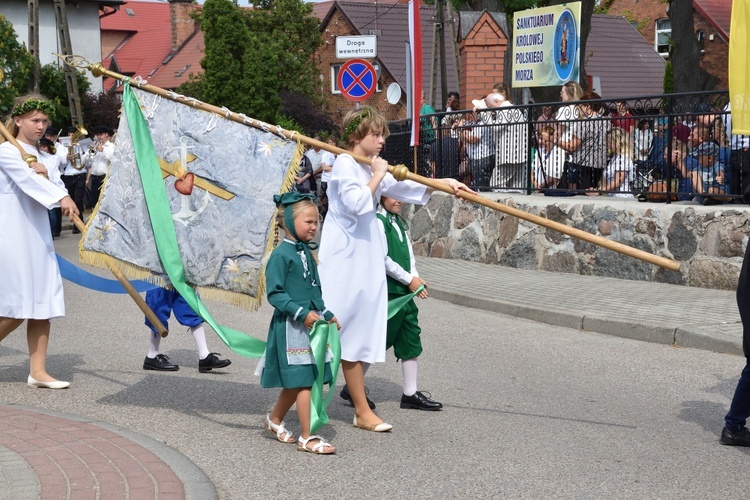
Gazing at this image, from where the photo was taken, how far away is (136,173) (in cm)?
672

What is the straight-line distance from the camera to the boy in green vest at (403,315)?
22.6 feet

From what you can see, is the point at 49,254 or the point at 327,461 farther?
the point at 49,254

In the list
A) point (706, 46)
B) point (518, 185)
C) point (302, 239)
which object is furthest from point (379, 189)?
point (706, 46)

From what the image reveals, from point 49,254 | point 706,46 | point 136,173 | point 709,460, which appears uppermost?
point 706,46

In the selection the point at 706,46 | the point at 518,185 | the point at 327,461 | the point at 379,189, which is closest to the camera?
the point at 327,461

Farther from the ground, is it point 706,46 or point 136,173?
point 706,46

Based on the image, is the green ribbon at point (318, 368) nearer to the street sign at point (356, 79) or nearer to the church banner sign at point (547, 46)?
the church banner sign at point (547, 46)

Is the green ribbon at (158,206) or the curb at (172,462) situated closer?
the curb at (172,462)

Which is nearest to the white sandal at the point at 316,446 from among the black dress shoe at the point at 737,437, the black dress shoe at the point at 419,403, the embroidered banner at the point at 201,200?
the embroidered banner at the point at 201,200

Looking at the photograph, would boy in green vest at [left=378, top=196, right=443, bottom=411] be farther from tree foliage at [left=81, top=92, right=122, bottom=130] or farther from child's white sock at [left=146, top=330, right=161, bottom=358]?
tree foliage at [left=81, top=92, right=122, bottom=130]

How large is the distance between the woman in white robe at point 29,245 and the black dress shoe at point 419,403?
7.68ft

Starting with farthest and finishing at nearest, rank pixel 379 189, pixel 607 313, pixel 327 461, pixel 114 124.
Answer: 1. pixel 114 124
2. pixel 607 313
3. pixel 379 189
4. pixel 327 461

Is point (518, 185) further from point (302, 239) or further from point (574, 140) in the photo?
point (302, 239)

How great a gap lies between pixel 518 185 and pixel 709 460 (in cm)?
946
